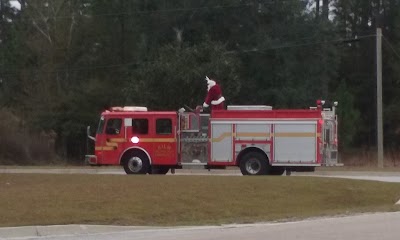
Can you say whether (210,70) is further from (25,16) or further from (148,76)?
(25,16)

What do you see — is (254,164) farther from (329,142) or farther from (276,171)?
(329,142)

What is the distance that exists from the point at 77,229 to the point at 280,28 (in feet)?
140

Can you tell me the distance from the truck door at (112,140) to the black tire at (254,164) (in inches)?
165

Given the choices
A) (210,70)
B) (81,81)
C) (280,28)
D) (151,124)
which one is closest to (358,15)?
(280,28)

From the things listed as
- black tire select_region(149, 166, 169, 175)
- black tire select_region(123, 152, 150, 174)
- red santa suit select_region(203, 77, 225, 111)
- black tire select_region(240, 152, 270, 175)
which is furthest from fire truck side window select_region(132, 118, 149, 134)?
black tire select_region(240, 152, 270, 175)

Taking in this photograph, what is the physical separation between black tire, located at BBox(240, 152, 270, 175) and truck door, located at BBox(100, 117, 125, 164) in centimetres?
418

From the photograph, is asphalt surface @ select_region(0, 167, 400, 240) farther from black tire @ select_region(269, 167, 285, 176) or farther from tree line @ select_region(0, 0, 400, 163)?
tree line @ select_region(0, 0, 400, 163)

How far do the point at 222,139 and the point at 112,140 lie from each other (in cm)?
382

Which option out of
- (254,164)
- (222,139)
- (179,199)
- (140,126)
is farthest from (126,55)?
(179,199)

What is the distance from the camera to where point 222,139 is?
25.2 m

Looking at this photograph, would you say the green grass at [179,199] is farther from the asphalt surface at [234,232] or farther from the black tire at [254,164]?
the black tire at [254,164]

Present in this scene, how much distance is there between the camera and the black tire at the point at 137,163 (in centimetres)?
2569

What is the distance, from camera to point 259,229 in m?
14.2

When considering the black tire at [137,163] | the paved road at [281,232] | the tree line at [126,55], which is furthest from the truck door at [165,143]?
the tree line at [126,55]
